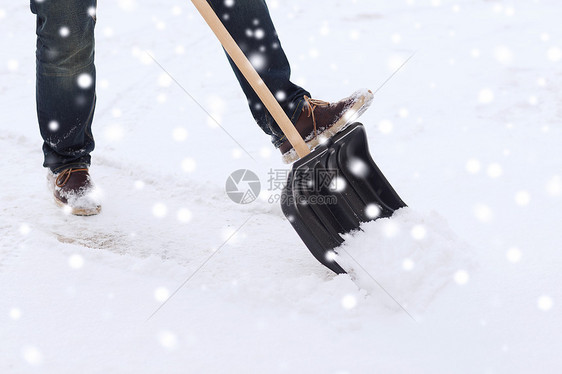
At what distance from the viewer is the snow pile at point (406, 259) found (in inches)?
50.0

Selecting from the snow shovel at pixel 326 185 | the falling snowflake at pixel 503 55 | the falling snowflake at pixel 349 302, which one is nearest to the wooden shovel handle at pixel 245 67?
the snow shovel at pixel 326 185

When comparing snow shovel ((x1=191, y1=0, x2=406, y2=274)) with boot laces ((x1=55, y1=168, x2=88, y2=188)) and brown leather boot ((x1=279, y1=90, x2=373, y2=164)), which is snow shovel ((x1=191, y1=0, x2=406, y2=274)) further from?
boot laces ((x1=55, y1=168, x2=88, y2=188))

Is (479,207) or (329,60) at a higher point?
(479,207)

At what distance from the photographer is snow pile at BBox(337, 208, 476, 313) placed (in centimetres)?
127

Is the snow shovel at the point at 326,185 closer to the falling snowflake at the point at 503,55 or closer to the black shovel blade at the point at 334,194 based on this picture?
the black shovel blade at the point at 334,194

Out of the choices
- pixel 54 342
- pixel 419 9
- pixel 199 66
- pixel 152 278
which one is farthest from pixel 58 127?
pixel 419 9

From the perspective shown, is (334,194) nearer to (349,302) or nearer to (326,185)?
(326,185)

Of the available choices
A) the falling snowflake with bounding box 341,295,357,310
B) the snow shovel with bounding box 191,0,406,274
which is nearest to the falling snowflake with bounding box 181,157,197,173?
the snow shovel with bounding box 191,0,406,274

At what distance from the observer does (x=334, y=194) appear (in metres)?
1.45

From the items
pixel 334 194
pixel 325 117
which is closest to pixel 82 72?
pixel 325 117

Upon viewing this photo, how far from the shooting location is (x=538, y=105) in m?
2.44

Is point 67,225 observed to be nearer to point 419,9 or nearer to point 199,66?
point 199,66

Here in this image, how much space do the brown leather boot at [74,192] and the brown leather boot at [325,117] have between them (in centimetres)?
67

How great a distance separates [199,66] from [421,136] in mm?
Answer: 1560
